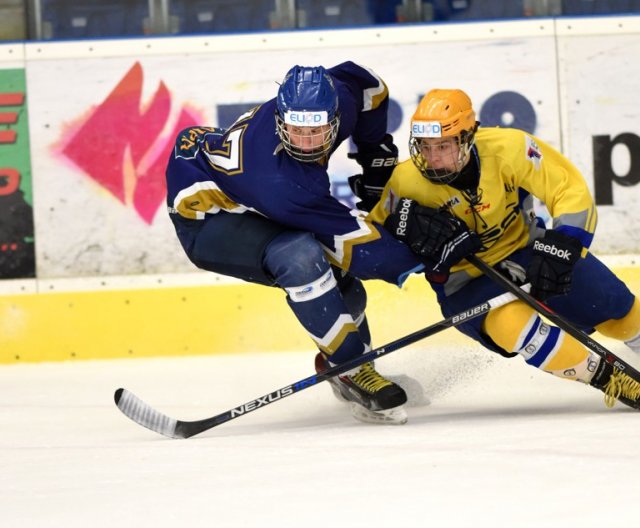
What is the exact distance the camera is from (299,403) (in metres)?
3.53

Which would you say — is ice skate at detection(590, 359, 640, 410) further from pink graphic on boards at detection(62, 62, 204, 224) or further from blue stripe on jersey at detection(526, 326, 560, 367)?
pink graphic on boards at detection(62, 62, 204, 224)

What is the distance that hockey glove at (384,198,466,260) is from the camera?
2.97m

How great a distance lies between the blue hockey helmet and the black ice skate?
1.85 ft

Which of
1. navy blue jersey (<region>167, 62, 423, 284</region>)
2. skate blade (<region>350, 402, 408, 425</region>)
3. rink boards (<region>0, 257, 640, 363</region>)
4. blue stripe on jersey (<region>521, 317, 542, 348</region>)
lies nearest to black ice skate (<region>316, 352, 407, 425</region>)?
skate blade (<region>350, 402, 408, 425</region>)

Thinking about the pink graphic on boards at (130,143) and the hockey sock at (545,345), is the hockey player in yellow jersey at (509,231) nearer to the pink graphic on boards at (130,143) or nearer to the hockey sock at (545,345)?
the hockey sock at (545,345)

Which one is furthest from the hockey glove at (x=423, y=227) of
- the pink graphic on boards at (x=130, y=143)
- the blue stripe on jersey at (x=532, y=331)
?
the pink graphic on boards at (x=130, y=143)

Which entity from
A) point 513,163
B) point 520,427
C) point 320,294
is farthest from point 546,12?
point 520,427

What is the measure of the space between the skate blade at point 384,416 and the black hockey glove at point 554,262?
0.46 m

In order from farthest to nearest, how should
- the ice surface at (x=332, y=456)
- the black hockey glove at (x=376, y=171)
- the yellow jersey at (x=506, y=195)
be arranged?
1. the black hockey glove at (x=376, y=171)
2. the yellow jersey at (x=506, y=195)
3. the ice surface at (x=332, y=456)

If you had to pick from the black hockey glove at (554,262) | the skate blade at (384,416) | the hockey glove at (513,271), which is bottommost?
the skate blade at (384,416)

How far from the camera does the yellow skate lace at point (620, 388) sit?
2842 millimetres

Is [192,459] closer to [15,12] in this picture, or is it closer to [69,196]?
[69,196]

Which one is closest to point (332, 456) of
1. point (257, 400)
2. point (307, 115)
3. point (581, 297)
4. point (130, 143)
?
point (257, 400)

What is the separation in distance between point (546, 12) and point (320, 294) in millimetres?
2052
